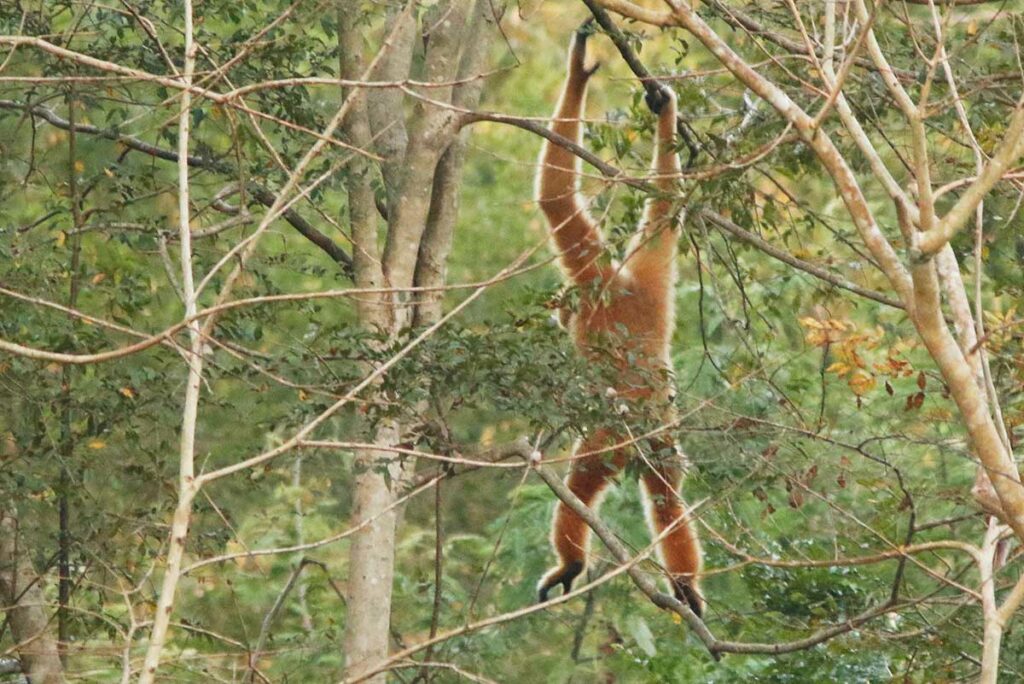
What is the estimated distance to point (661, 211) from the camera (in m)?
7.14

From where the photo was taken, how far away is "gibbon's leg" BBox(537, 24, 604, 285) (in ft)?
25.1

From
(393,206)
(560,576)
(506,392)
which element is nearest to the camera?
(506,392)

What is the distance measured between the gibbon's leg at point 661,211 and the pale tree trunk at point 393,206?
0.91 meters

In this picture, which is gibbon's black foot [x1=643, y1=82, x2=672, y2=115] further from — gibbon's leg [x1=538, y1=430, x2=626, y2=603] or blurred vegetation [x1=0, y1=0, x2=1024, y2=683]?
gibbon's leg [x1=538, y1=430, x2=626, y2=603]

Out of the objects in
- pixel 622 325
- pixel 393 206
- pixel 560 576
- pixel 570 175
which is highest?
pixel 570 175

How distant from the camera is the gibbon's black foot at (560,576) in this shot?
8.16m

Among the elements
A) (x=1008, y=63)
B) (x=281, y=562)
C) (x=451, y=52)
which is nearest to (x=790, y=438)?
(x=1008, y=63)

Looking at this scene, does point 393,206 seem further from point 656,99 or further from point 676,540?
point 676,540

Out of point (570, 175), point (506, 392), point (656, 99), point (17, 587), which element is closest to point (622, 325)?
point (506, 392)

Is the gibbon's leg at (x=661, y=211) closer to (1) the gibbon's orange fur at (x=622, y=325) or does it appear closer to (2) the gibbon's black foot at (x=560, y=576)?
(1) the gibbon's orange fur at (x=622, y=325)

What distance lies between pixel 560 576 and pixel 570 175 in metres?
2.18

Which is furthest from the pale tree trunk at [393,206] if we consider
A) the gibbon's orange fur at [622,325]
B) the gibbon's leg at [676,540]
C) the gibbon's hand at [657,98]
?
the gibbon's leg at [676,540]

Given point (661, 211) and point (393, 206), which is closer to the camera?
point (393, 206)

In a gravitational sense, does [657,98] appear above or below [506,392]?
above
